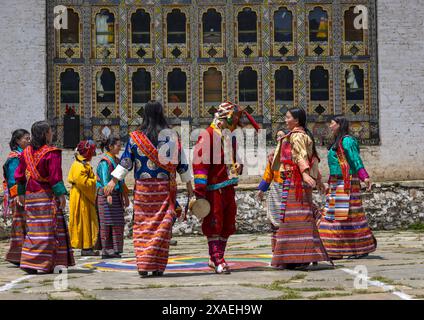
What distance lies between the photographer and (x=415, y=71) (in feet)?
68.6

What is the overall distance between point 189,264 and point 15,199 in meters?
2.36

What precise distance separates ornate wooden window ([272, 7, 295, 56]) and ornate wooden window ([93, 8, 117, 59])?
143 inches

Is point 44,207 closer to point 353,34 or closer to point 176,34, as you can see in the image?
point 176,34

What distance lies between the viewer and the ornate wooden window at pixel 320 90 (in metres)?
21.3

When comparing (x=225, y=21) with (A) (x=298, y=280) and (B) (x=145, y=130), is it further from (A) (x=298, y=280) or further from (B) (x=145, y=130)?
(A) (x=298, y=280)

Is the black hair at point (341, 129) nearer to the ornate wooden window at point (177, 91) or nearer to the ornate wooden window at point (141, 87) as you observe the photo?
the ornate wooden window at point (177, 91)

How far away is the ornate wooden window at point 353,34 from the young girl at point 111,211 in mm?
9587

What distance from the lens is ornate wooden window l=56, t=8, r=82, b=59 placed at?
2112cm

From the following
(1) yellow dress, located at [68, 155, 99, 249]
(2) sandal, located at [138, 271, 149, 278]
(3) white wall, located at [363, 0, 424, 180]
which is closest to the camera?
(2) sandal, located at [138, 271, 149, 278]

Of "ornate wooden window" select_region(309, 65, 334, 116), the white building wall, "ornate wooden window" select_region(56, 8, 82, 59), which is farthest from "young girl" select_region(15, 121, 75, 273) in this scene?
"ornate wooden window" select_region(309, 65, 334, 116)

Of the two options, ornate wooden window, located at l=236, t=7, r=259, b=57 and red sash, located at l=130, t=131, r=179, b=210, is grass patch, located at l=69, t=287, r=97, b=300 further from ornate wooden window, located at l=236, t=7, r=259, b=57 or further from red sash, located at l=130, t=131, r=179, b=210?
ornate wooden window, located at l=236, t=7, r=259, b=57

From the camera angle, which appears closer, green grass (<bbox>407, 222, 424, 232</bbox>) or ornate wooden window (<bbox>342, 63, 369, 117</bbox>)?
green grass (<bbox>407, 222, 424, 232</bbox>)

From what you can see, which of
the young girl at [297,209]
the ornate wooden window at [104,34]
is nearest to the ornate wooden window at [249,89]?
the ornate wooden window at [104,34]
